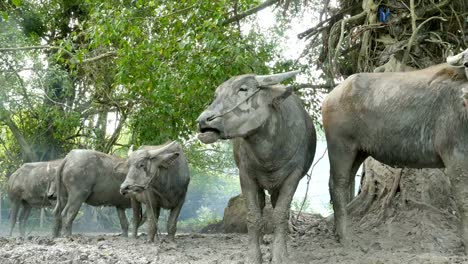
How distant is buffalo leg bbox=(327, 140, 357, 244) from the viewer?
250 inches

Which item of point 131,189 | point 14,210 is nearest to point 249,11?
point 131,189

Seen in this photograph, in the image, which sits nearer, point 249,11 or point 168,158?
point 168,158

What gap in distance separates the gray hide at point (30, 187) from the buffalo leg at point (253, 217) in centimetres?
695

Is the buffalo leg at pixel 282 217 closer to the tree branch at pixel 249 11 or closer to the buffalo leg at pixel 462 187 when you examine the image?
the buffalo leg at pixel 462 187

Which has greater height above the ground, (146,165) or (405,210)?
(146,165)

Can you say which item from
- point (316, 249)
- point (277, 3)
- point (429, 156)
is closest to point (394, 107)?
point (429, 156)

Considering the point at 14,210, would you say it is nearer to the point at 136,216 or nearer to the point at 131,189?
the point at 136,216

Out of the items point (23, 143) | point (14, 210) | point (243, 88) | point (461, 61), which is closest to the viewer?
point (461, 61)

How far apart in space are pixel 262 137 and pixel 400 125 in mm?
1335

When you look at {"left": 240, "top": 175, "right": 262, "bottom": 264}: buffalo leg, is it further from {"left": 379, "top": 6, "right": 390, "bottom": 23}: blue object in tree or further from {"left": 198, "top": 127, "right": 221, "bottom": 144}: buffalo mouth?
{"left": 379, "top": 6, "right": 390, "bottom": 23}: blue object in tree

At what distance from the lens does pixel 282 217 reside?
5.89m

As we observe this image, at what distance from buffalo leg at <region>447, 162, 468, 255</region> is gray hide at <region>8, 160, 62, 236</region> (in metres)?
8.46

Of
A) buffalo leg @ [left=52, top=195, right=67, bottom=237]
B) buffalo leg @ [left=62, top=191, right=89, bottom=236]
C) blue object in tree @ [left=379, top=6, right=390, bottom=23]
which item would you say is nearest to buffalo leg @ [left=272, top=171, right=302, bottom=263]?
blue object in tree @ [left=379, top=6, right=390, bottom=23]

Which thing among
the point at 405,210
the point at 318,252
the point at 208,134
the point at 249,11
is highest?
the point at 249,11
